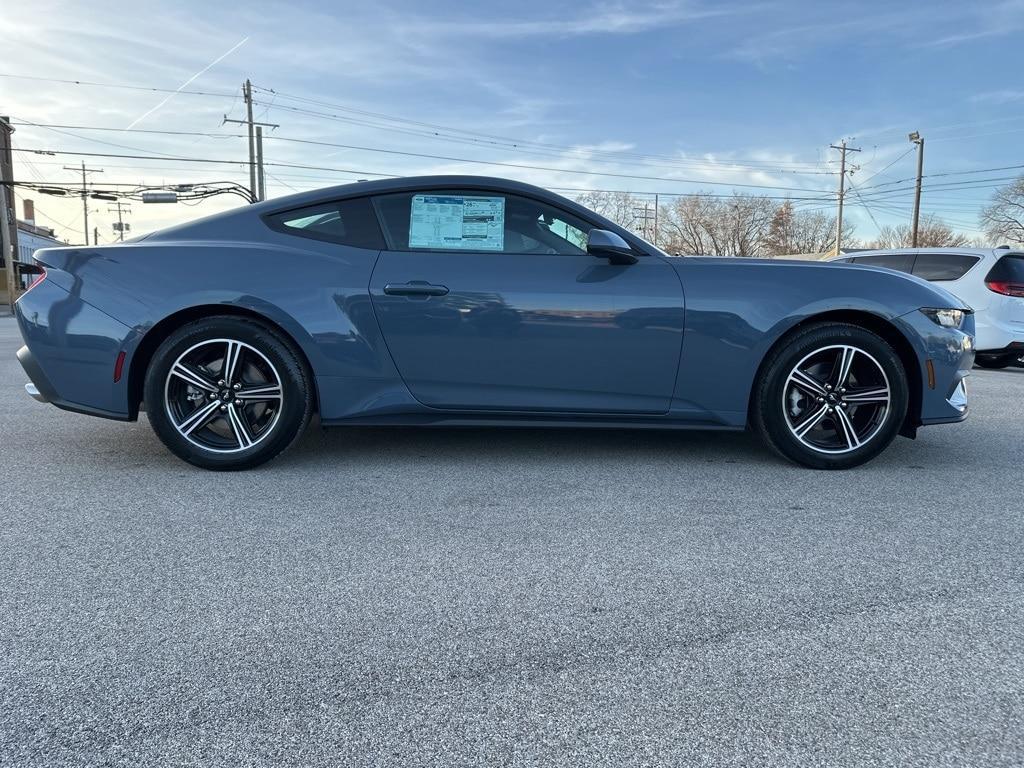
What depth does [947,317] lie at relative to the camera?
12.1ft

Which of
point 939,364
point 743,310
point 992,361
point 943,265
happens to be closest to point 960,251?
point 943,265

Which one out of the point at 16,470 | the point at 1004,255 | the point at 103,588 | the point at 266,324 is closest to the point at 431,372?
the point at 266,324

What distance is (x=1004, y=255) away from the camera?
843cm

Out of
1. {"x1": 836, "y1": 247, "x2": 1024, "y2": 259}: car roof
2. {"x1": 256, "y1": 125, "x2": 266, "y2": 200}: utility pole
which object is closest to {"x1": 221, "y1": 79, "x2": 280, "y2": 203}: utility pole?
{"x1": 256, "y1": 125, "x2": 266, "y2": 200}: utility pole

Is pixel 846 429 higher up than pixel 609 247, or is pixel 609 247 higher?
pixel 609 247

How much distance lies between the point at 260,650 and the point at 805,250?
67.9 m

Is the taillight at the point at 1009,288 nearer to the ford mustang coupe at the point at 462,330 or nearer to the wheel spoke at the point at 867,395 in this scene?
the ford mustang coupe at the point at 462,330

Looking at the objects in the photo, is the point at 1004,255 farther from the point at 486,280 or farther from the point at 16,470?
the point at 16,470

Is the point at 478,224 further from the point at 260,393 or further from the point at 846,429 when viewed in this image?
the point at 846,429

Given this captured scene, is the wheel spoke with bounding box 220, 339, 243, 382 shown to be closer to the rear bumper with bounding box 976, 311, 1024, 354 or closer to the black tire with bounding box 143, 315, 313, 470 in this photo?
the black tire with bounding box 143, 315, 313, 470

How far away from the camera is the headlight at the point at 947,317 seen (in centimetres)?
366

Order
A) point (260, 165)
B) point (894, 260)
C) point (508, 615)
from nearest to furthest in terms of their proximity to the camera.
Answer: point (508, 615) → point (894, 260) → point (260, 165)

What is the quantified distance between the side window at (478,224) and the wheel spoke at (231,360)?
898 mm

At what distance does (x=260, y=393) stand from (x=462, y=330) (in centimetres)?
103
